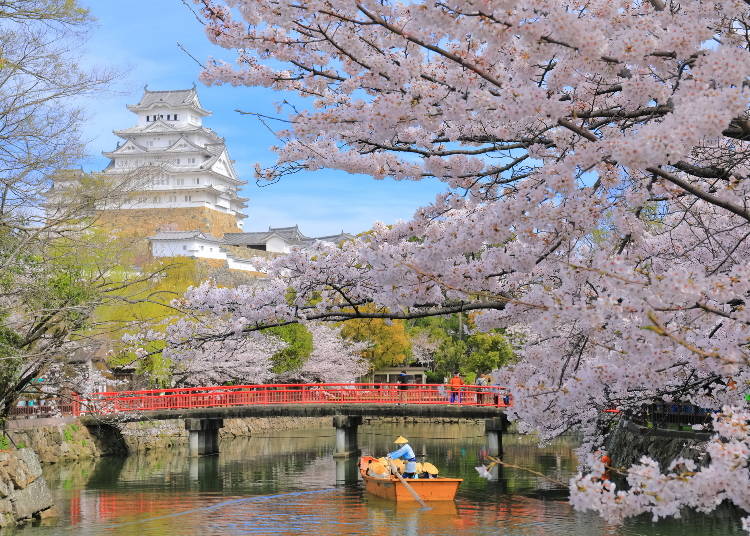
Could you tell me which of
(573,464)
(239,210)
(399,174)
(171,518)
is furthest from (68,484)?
(239,210)

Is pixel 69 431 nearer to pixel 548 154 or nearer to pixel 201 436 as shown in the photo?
pixel 201 436

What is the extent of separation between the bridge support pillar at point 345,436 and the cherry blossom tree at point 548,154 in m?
19.0

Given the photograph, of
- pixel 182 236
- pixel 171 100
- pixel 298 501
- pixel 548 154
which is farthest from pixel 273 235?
pixel 548 154

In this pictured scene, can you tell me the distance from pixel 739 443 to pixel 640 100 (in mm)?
2050

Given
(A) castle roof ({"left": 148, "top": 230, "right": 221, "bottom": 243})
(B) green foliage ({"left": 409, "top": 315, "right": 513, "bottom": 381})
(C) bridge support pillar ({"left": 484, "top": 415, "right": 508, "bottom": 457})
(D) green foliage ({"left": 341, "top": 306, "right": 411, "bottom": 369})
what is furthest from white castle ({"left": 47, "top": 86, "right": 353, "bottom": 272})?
(C) bridge support pillar ({"left": 484, "top": 415, "right": 508, "bottom": 457})

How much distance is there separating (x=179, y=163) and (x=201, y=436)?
132ft

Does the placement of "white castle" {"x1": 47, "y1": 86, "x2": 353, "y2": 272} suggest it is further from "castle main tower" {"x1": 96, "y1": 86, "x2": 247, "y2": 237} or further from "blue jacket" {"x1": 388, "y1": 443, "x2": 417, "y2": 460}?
"blue jacket" {"x1": 388, "y1": 443, "x2": 417, "y2": 460}

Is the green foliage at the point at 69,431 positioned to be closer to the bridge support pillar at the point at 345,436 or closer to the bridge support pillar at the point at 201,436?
the bridge support pillar at the point at 201,436

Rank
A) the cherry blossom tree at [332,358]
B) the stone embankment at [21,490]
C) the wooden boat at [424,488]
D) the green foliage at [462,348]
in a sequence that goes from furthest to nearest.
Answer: the cherry blossom tree at [332,358] < the green foliage at [462,348] < the wooden boat at [424,488] < the stone embankment at [21,490]

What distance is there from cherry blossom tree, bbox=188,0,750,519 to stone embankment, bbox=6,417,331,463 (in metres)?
15.8

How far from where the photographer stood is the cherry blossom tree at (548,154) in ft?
13.1

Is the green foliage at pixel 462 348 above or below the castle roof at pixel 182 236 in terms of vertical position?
below

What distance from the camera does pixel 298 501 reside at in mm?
17844

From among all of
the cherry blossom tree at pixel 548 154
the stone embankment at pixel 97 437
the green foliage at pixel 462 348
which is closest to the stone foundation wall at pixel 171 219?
the green foliage at pixel 462 348
